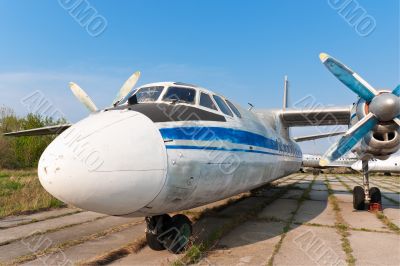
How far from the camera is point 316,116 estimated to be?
13.8 meters

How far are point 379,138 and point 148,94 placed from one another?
7877mm

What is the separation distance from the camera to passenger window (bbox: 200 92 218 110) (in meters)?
6.63

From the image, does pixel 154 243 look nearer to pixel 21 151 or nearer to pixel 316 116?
pixel 316 116

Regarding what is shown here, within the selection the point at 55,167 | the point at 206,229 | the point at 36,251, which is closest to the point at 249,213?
the point at 206,229

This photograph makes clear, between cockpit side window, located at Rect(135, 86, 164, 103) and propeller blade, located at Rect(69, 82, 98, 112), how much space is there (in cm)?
602

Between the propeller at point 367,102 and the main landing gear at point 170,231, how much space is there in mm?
5166


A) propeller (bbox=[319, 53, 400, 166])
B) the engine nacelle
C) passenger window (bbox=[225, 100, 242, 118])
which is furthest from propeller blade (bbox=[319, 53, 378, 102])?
passenger window (bbox=[225, 100, 242, 118])

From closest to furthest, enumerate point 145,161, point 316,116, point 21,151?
point 145,161
point 316,116
point 21,151

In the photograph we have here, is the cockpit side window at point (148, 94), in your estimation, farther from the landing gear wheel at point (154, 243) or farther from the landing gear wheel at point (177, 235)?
the landing gear wheel at point (154, 243)

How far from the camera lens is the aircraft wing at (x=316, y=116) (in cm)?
1280

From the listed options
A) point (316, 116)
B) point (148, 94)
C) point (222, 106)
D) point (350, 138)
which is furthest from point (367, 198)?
point (148, 94)

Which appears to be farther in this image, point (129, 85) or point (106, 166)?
point (129, 85)

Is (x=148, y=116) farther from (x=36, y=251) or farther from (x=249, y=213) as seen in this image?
(x=249, y=213)

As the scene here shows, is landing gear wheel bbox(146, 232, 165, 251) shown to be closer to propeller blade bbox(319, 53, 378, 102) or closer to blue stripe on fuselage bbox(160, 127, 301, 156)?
blue stripe on fuselage bbox(160, 127, 301, 156)
